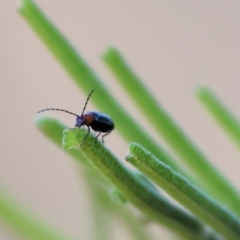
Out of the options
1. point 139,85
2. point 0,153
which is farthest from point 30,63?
point 139,85

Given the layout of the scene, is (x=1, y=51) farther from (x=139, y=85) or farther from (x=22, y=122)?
(x=139, y=85)

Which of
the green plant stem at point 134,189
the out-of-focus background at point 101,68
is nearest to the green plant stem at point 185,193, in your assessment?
the green plant stem at point 134,189

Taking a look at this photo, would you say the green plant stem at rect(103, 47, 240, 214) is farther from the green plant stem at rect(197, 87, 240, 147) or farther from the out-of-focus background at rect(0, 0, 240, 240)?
the out-of-focus background at rect(0, 0, 240, 240)

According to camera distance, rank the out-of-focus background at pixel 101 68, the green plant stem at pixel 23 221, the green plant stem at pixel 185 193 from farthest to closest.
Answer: the out-of-focus background at pixel 101 68, the green plant stem at pixel 23 221, the green plant stem at pixel 185 193

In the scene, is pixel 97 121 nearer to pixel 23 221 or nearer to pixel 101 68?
pixel 23 221

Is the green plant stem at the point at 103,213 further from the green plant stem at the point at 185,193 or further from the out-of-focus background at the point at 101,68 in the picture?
the out-of-focus background at the point at 101,68

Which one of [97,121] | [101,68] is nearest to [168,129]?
[97,121]
